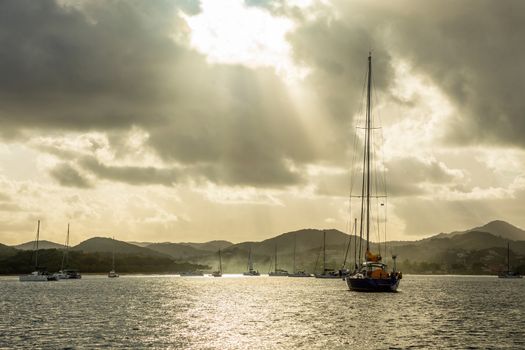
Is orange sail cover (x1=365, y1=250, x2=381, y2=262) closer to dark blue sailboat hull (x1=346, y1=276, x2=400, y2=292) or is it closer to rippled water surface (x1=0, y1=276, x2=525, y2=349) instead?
dark blue sailboat hull (x1=346, y1=276, x2=400, y2=292)

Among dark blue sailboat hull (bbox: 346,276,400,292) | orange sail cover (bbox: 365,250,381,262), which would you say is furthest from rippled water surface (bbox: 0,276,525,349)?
orange sail cover (bbox: 365,250,381,262)

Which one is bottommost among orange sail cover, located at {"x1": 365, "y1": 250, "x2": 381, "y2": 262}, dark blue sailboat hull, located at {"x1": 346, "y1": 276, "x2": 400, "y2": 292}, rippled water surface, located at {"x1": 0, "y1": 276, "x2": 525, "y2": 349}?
rippled water surface, located at {"x1": 0, "y1": 276, "x2": 525, "y2": 349}

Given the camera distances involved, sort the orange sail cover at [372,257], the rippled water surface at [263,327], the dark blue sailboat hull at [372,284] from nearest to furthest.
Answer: the rippled water surface at [263,327], the orange sail cover at [372,257], the dark blue sailboat hull at [372,284]

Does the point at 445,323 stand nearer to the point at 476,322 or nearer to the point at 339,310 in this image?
the point at 476,322

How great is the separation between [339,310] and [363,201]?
3427 centimetres

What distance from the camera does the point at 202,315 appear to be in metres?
101

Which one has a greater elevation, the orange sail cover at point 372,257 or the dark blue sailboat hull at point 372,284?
the orange sail cover at point 372,257

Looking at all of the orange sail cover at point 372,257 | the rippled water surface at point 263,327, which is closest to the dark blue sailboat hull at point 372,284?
the orange sail cover at point 372,257

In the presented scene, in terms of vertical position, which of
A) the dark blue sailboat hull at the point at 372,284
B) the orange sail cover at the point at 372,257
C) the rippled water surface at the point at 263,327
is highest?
the orange sail cover at the point at 372,257

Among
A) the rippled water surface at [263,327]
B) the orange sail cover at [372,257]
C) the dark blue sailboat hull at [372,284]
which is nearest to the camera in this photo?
the rippled water surface at [263,327]

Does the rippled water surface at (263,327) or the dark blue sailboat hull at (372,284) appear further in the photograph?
the dark blue sailboat hull at (372,284)

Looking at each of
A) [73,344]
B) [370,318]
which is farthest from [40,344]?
[370,318]

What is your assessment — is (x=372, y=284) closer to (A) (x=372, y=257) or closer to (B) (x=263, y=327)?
(A) (x=372, y=257)

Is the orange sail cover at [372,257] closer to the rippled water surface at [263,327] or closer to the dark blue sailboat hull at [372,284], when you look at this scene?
the dark blue sailboat hull at [372,284]
